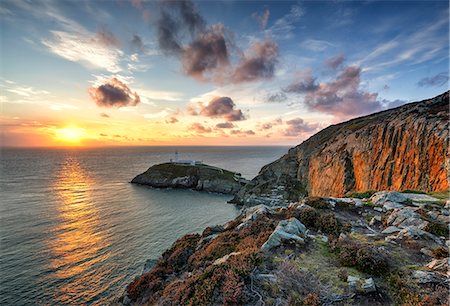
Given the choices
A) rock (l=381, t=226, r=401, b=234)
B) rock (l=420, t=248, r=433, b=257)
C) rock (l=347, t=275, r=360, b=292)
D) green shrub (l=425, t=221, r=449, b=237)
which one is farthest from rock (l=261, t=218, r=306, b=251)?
green shrub (l=425, t=221, r=449, b=237)

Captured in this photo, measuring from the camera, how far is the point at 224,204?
204 feet

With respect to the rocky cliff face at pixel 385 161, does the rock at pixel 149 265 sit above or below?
below

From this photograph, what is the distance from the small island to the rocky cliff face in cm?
1512

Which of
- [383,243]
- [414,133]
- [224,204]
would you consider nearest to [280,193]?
[224,204]

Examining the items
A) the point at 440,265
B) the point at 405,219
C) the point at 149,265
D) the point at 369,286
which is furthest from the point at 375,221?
the point at 149,265

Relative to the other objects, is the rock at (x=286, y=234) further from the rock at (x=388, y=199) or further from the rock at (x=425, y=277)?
the rock at (x=388, y=199)

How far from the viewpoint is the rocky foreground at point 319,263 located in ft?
22.9

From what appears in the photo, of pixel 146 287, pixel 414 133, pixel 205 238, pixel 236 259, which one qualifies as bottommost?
pixel 146 287

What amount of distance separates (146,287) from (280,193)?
53.1m

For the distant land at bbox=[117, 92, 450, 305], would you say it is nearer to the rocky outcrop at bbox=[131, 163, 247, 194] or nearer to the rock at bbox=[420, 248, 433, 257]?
the rock at bbox=[420, 248, 433, 257]

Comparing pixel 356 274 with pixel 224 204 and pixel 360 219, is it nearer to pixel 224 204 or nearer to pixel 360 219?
pixel 360 219

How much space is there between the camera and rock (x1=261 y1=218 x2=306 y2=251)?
9938 mm

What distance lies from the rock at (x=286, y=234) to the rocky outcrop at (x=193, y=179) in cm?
6490

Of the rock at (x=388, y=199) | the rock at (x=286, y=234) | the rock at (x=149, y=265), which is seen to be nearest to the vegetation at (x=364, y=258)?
the rock at (x=286, y=234)
